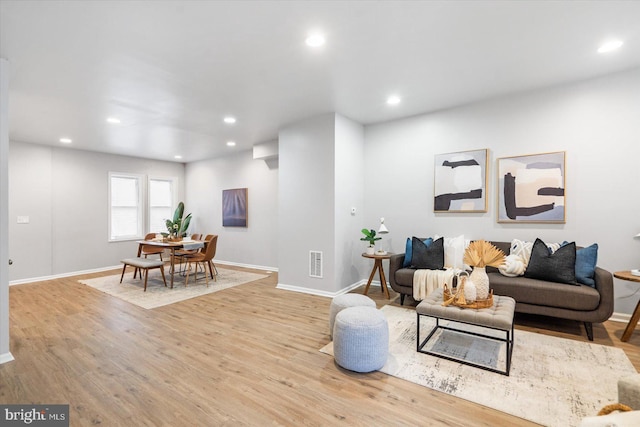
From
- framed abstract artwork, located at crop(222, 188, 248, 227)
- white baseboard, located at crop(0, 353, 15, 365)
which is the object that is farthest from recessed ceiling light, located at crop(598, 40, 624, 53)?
framed abstract artwork, located at crop(222, 188, 248, 227)

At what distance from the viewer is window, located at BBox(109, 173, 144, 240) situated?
7.12 m

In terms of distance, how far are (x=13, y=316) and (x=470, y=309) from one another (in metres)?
5.31

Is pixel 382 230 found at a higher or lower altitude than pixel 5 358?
higher

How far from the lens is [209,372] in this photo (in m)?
2.42

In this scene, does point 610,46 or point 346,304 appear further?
point 346,304

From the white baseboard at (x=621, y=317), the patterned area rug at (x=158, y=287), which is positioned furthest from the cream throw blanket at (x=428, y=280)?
the patterned area rug at (x=158, y=287)

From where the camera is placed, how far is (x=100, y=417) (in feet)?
6.22

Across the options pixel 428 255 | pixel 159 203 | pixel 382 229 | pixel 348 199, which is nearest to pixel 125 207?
pixel 159 203

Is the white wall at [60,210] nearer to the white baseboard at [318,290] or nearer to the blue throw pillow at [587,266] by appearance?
the white baseboard at [318,290]

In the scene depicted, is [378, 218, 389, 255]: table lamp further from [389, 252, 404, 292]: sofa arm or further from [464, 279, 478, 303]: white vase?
[464, 279, 478, 303]: white vase

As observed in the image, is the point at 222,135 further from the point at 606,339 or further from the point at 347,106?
the point at 606,339

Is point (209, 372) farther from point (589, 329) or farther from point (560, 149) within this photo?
point (560, 149)

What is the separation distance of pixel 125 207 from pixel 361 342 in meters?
7.26

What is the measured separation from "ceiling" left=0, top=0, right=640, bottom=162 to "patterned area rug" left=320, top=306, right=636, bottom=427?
2.78 meters
